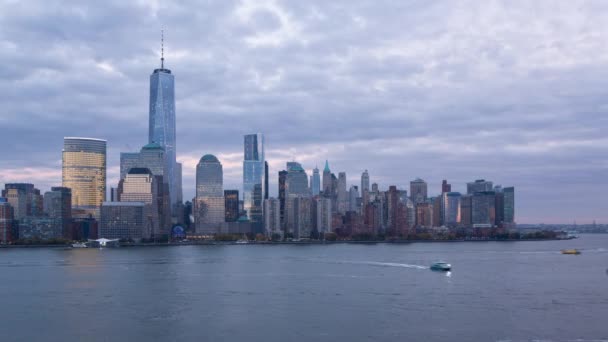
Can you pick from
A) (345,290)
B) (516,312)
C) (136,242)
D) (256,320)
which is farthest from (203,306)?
(136,242)

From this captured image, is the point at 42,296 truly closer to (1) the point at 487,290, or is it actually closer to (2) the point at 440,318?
(2) the point at 440,318

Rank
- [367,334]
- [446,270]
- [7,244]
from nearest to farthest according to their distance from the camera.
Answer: [367,334]
[446,270]
[7,244]

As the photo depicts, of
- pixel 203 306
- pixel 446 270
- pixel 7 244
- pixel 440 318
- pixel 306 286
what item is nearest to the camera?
pixel 440 318

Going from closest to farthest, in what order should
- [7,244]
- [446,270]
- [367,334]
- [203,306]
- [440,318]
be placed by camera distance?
[367,334] < [440,318] < [203,306] < [446,270] < [7,244]

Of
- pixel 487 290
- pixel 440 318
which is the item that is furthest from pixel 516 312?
pixel 487 290

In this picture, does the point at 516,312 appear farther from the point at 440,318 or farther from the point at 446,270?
the point at 446,270

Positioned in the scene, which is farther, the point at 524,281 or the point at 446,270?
the point at 446,270
